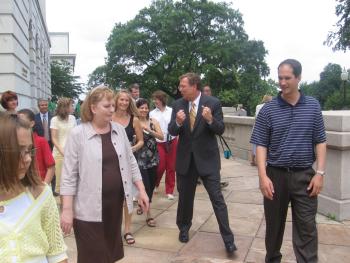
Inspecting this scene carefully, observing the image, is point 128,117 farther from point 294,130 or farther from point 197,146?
point 294,130

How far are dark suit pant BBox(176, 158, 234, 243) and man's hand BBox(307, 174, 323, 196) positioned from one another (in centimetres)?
132

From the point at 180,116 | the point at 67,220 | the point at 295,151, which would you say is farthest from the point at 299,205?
the point at 67,220

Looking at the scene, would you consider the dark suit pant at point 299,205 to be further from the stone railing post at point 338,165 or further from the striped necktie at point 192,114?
the stone railing post at point 338,165

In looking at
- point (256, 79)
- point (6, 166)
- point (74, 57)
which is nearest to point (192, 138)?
point (6, 166)

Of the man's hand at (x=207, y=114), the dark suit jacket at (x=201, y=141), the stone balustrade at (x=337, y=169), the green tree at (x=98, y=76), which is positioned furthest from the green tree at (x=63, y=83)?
the man's hand at (x=207, y=114)

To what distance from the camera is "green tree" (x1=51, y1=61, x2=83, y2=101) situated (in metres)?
50.4

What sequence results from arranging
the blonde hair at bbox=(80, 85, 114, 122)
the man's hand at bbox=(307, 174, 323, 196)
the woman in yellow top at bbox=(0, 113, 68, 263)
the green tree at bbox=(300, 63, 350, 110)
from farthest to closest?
the green tree at bbox=(300, 63, 350, 110), the man's hand at bbox=(307, 174, 323, 196), the blonde hair at bbox=(80, 85, 114, 122), the woman in yellow top at bbox=(0, 113, 68, 263)

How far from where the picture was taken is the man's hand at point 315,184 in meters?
3.95

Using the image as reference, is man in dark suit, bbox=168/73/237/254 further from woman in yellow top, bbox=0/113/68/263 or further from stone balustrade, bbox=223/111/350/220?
woman in yellow top, bbox=0/113/68/263

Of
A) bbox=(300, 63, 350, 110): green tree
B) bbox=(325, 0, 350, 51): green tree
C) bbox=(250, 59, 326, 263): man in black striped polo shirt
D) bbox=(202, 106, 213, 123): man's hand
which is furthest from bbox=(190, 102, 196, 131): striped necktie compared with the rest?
bbox=(300, 63, 350, 110): green tree

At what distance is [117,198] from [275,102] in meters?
1.60

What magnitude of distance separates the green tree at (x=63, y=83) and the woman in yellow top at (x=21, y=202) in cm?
4855

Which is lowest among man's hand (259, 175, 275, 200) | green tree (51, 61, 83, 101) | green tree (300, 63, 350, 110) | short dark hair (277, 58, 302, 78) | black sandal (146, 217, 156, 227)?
black sandal (146, 217, 156, 227)

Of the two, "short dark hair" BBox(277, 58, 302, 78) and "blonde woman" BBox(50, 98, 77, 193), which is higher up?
"short dark hair" BBox(277, 58, 302, 78)
